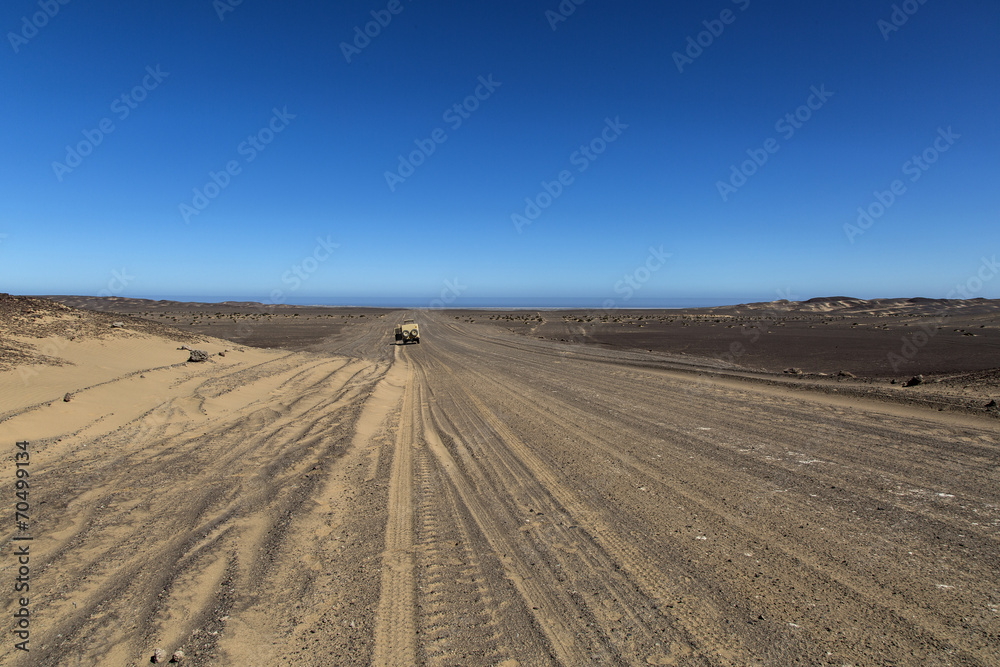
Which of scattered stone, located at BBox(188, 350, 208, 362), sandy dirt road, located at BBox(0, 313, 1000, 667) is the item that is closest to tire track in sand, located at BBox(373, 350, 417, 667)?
sandy dirt road, located at BBox(0, 313, 1000, 667)

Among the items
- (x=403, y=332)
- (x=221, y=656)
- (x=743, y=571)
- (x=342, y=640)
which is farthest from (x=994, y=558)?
(x=403, y=332)

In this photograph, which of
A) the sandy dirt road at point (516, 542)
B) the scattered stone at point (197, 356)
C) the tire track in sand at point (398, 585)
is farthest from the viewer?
the scattered stone at point (197, 356)

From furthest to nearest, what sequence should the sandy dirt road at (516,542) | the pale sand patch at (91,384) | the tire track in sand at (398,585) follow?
the pale sand patch at (91,384) < the sandy dirt road at (516,542) < the tire track in sand at (398,585)

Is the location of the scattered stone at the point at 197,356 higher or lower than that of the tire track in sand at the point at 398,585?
higher

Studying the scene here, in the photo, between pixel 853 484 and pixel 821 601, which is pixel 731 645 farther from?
pixel 853 484

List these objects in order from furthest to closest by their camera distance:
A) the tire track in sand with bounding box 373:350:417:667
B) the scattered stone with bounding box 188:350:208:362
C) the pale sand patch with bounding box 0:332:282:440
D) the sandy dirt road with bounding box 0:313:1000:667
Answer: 1. the scattered stone with bounding box 188:350:208:362
2. the pale sand patch with bounding box 0:332:282:440
3. the sandy dirt road with bounding box 0:313:1000:667
4. the tire track in sand with bounding box 373:350:417:667

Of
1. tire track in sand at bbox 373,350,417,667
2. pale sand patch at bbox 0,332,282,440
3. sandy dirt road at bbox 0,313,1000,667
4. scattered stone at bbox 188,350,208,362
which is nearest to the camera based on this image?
tire track in sand at bbox 373,350,417,667

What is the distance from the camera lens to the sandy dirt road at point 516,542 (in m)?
3.28

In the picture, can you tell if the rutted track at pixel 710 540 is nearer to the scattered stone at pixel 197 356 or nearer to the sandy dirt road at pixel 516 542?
the sandy dirt road at pixel 516 542

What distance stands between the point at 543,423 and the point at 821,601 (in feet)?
20.7

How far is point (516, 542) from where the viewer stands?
4.70m

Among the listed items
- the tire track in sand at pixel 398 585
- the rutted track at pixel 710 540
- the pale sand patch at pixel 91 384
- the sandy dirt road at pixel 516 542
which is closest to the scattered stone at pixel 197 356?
the pale sand patch at pixel 91 384

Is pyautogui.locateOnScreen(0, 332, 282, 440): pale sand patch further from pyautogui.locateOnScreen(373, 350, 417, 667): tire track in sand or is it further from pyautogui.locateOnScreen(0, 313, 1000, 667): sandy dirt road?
pyautogui.locateOnScreen(373, 350, 417, 667): tire track in sand

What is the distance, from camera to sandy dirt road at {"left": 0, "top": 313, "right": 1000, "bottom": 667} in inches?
129
